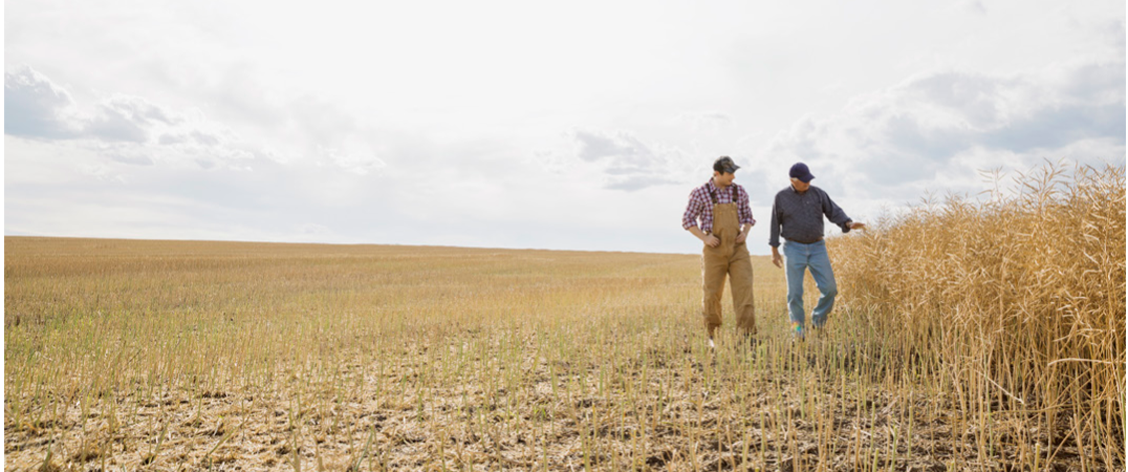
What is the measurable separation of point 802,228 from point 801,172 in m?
0.59

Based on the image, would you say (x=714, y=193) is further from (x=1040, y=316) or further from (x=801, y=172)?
(x=1040, y=316)

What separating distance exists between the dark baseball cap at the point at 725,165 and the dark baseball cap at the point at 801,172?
0.65 m

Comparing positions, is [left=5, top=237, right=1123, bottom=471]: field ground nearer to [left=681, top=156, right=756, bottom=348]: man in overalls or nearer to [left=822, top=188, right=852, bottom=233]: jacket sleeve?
[left=681, top=156, right=756, bottom=348]: man in overalls

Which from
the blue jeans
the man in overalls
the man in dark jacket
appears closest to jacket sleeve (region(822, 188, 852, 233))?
the man in dark jacket

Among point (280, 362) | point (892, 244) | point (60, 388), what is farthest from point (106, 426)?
point (892, 244)

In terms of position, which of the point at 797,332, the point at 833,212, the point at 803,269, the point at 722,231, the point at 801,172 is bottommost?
the point at 797,332

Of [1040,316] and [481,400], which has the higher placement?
[1040,316]

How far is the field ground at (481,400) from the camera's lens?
11.7 feet

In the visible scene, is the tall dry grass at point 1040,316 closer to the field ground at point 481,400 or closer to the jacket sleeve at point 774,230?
the field ground at point 481,400

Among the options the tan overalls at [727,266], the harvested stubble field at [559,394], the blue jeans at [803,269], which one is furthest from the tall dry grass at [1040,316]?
the tan overalls at [727,266]

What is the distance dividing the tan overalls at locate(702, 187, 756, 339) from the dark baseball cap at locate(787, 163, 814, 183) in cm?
64

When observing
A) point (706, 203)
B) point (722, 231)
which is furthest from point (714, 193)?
point (722, 231)

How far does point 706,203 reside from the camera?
614 cm

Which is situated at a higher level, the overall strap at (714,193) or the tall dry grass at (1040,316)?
the overall strap at (714,193)
